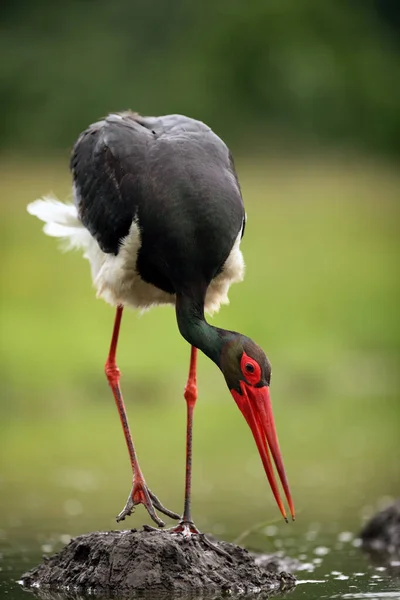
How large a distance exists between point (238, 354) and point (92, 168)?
181cm

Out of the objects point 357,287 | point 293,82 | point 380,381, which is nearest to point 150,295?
point 380,381

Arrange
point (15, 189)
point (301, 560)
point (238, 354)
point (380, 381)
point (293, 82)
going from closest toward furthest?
point (238, 354)
point (301, 560)
point (380, 381)
point (15, 189)
point (293, 82)

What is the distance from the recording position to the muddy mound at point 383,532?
8.34m

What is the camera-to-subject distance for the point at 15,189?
25.2 meters

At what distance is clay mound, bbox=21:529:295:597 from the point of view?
6.97 meters

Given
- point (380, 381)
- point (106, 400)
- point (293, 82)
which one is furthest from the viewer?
point (293, 82)

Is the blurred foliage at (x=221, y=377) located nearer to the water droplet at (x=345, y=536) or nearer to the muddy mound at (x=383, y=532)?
the water droplet at (x=345, y=536)

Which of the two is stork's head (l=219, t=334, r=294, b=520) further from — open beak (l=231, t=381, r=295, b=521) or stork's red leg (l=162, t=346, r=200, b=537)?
stork's red leg (l=162, t=346, r=200, b=537)

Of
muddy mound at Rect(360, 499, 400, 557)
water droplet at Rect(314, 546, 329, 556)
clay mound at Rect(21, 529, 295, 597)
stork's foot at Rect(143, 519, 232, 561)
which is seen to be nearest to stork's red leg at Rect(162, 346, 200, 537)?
stork's foot at Rect(143, 519, 232, 561)

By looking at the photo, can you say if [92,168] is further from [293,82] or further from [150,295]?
[293,82]

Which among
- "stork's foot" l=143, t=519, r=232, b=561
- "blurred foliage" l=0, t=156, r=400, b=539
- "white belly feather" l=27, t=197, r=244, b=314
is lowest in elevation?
"stork's foot" l=143, t=519, r=232, b=561

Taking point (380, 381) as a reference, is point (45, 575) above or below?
below

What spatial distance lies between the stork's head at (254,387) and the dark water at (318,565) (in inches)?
23.3

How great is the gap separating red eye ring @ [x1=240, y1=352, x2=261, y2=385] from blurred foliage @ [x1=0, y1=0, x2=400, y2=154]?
67.3ft
